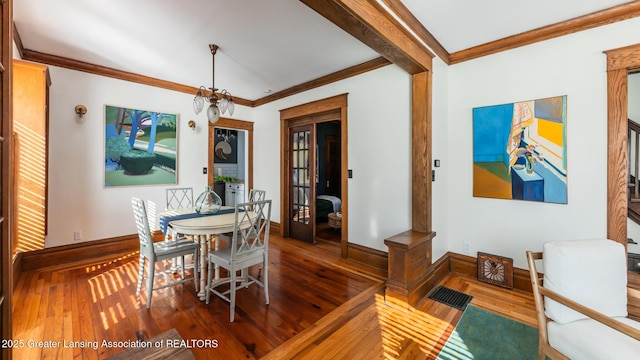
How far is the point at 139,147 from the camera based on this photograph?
159 inches

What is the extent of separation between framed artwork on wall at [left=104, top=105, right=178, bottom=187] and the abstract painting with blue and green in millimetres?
4468

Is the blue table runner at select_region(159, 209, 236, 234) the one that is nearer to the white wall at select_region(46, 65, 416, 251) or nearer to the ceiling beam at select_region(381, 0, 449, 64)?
the white wall at select_region(46, 65, 416, 251)

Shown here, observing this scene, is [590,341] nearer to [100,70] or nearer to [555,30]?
[555,30]

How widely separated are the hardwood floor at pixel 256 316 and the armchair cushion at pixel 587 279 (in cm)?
82

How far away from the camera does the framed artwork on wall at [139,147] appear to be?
3.80 m

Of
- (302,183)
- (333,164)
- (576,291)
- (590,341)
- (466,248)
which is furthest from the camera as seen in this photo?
(333,164)

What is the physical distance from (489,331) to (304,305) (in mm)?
1551

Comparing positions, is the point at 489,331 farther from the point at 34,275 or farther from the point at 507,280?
the point at 34,275

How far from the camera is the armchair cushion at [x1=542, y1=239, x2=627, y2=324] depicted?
155cm

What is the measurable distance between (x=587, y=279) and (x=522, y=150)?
5.15 feet

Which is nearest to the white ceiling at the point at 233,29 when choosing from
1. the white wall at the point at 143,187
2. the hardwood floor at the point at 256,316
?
the white wall at the point at 143,187

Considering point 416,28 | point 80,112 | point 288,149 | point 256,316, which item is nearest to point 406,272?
point 256,316

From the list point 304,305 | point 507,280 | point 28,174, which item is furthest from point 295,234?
point 28,174

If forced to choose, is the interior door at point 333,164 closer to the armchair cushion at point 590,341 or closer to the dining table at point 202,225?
the dining table at point 202,225
